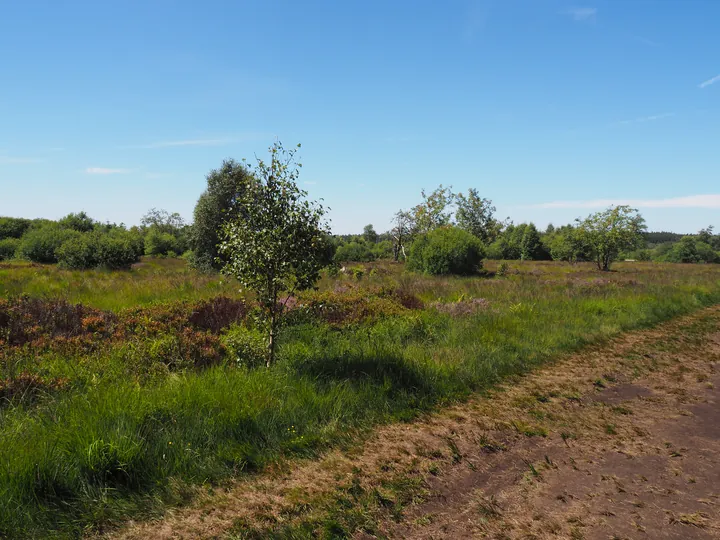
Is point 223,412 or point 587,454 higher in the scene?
point 223,412

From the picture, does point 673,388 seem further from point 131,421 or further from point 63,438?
point 63,438

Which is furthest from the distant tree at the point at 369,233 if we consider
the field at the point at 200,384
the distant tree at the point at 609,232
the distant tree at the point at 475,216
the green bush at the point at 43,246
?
the field at the point at 200,384

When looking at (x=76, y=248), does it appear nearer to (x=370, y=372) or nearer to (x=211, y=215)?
(x=211, y=215)

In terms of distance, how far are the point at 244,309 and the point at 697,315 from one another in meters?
16.2

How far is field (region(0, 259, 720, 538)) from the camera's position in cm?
387

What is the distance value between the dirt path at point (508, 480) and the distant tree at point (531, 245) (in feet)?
247

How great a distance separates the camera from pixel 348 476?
4.39 meters

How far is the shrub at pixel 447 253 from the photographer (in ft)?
92.8

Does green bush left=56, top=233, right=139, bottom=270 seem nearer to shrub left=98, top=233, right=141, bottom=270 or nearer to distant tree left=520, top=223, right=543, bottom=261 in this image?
shrub left=98, top=233, right=141, bottom=270

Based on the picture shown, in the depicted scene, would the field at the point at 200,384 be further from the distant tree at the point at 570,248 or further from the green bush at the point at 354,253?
the green bush at the point at 354,253

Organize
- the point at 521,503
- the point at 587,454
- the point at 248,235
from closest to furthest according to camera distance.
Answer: the point at 521,503, the point at 587,454, the point at 248,235

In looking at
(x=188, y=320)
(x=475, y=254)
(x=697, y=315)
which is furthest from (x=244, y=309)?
(x=475, y=254)

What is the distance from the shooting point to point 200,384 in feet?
19.0

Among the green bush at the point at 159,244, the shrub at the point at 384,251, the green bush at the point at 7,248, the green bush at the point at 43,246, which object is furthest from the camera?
the shrub at the point at 384,251
